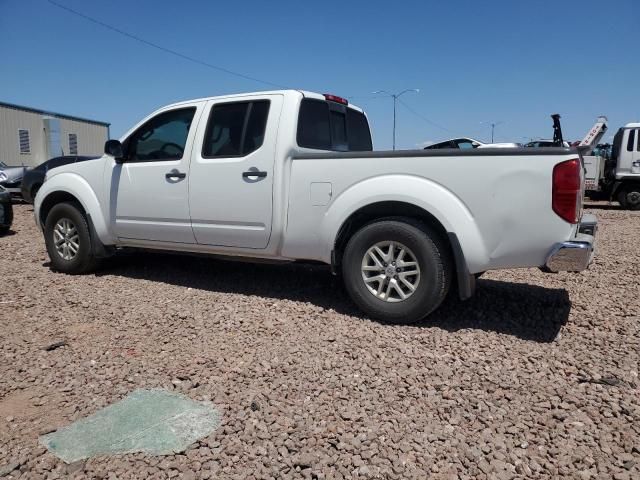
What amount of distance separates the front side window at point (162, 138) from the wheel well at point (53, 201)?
1.02 metres

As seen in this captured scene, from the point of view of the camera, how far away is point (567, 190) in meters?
3.51

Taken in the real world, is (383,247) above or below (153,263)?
above

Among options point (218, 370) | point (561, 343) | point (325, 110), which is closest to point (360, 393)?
point (218, 370)

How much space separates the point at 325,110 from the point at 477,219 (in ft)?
6.86

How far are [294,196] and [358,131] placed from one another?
173 cm

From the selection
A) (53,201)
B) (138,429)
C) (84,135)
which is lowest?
(138,429)

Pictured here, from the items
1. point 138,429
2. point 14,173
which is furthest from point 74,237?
point 14,173

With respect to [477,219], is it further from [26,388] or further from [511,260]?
[26,388]

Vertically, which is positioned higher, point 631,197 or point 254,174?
point 254,174

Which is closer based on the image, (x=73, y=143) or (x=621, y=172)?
(x=621, y=172)

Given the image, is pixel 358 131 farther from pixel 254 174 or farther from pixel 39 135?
pixel 39 135

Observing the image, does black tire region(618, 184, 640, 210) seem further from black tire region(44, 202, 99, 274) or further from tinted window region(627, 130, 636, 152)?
black tire region(44, 202, 99, 274)

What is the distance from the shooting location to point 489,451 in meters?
2.44

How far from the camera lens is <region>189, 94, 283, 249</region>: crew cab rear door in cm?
461
